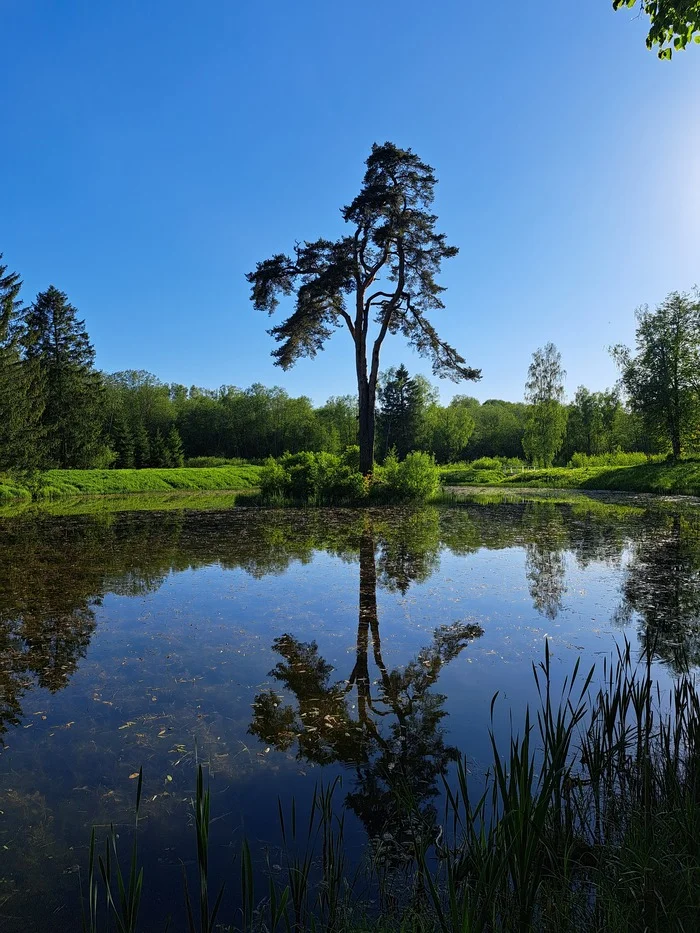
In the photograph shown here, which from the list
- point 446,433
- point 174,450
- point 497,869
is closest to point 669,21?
point 497,869

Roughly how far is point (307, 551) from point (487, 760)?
28.5ft

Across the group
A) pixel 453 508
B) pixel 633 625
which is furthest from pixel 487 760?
pixel 453 508

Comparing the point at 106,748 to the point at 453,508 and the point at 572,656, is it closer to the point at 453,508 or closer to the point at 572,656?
the point at 572,656

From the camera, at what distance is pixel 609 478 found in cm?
3175

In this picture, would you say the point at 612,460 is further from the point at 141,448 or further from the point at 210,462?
the point at 141,448

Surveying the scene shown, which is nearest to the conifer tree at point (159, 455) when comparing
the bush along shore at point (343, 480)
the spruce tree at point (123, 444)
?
the spruce tree at point (123, 444)

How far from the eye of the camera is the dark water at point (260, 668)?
3064 millimetres

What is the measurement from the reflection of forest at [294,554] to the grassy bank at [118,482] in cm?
1098

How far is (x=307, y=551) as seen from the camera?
1204cm

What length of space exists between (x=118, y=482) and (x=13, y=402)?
9.25 m

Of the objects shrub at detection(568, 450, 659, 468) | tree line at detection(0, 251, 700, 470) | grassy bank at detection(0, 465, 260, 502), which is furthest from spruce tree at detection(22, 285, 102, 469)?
shrub at detection(568, 450, 659, 468)

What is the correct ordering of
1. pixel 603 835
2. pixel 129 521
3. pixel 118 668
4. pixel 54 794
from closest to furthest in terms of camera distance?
pixel 603 835, pixel 54 794, pixel 118 668, pixel 129 521

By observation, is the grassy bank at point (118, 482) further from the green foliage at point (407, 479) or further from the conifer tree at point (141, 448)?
the green foliage at point (407, 479)

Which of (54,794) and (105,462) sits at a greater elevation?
(105,462)
